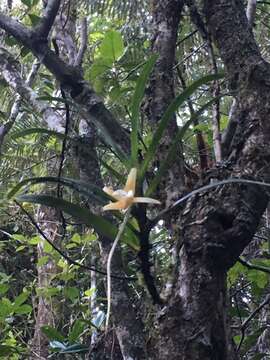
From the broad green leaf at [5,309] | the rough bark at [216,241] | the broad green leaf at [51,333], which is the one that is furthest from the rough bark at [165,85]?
the broad green leaf at [5,309]

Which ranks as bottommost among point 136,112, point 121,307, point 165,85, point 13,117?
point 121,307

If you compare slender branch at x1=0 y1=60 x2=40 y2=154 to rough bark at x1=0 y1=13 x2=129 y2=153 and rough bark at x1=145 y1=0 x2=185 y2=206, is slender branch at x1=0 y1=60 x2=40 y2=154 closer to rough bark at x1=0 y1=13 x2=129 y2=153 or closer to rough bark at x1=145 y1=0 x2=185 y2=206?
rough bark at x1=0 y1=13 x2=129 y2=153

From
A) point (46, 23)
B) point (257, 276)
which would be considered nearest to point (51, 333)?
point (257, 276)

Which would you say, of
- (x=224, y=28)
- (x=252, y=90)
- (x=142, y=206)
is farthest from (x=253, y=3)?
(x=142, y=206)

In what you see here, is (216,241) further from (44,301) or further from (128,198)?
(44,301)

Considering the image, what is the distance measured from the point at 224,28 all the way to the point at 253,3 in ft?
0.48

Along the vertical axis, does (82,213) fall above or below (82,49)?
below

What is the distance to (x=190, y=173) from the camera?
101cm

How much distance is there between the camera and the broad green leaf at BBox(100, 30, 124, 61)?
1.23 m

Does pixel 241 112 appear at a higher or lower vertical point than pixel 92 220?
higher

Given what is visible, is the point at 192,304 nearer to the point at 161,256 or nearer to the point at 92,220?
the point at 92,220

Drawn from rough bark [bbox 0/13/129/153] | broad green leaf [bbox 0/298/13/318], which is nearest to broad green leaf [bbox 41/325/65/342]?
broad green leaf [bbox 0/298/13/318]

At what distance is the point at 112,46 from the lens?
124 centimetres

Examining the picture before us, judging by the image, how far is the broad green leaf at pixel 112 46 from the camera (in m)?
1.23
